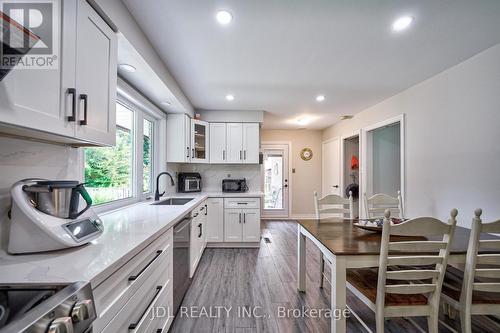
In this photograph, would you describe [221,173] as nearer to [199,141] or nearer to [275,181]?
[199,141]

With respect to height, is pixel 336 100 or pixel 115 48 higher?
pixel 336 100

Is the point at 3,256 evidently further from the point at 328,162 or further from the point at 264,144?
the point at 328,162

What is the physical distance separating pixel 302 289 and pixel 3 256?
2295 millimetres

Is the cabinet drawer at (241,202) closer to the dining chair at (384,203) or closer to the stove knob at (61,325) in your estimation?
the dining chair at (384,203)

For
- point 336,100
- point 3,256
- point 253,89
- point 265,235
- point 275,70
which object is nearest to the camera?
point 3,256

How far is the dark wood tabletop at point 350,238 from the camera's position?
138 cm

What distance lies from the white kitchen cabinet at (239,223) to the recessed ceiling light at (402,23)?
8.99 feet

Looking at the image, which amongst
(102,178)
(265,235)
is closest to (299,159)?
(265,235)

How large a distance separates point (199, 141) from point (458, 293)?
359cm

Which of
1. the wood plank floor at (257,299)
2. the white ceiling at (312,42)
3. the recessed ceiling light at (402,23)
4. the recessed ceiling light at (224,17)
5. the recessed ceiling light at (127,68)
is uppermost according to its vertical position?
the white ceiling at (312,42)

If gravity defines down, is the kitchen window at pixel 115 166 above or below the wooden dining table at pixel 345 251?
above

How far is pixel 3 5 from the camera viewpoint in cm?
74

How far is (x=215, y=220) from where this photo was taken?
350cm

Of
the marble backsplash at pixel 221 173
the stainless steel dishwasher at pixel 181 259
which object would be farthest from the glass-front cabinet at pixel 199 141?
the stainless steel dishwasher at pixel 181 259
